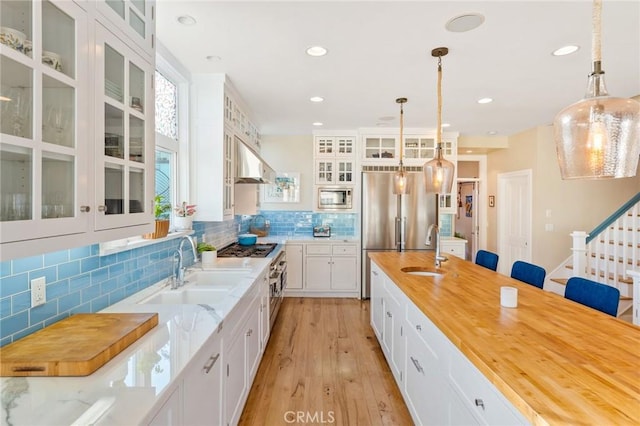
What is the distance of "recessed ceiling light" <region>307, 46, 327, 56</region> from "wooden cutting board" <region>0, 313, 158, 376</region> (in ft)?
7.03

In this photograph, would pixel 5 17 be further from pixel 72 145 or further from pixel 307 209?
pixel 307 209

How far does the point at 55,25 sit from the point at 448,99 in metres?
3.55

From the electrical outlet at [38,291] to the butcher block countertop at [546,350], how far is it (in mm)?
1756

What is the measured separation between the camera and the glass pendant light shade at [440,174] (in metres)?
2.38

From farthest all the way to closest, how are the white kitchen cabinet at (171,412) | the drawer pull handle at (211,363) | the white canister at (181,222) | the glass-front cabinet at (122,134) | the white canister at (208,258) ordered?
the white canister at (208,258), the white canister at (181,222), the drawer pull handle at (211,363), the glass-front cabinet at (122,134), the white kitchen cabinet at (171,412)

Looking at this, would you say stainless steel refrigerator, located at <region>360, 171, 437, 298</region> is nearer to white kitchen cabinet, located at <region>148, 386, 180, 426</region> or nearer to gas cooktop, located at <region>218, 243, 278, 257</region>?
gas cooktop, located at <region>218, 243, 278, 257</region>

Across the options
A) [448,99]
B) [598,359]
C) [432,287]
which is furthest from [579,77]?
[598,359]

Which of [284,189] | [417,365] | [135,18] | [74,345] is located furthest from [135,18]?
[284,189]

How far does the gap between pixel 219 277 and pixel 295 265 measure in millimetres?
2447

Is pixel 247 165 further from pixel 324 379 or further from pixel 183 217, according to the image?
pixel 324 379

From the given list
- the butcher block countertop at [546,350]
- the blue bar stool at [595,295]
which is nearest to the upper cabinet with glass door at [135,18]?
the butcher block countertop at [546,350]

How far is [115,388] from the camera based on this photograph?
0.96 meters

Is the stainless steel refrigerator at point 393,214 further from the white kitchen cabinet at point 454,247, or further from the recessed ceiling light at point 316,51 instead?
the recessed ceiling light at point 316,51

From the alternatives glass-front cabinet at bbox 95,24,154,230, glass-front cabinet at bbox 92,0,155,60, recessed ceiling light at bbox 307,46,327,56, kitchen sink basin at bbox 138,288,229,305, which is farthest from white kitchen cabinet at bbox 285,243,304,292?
glass-front cabinet at bbox 92,0,155,60
